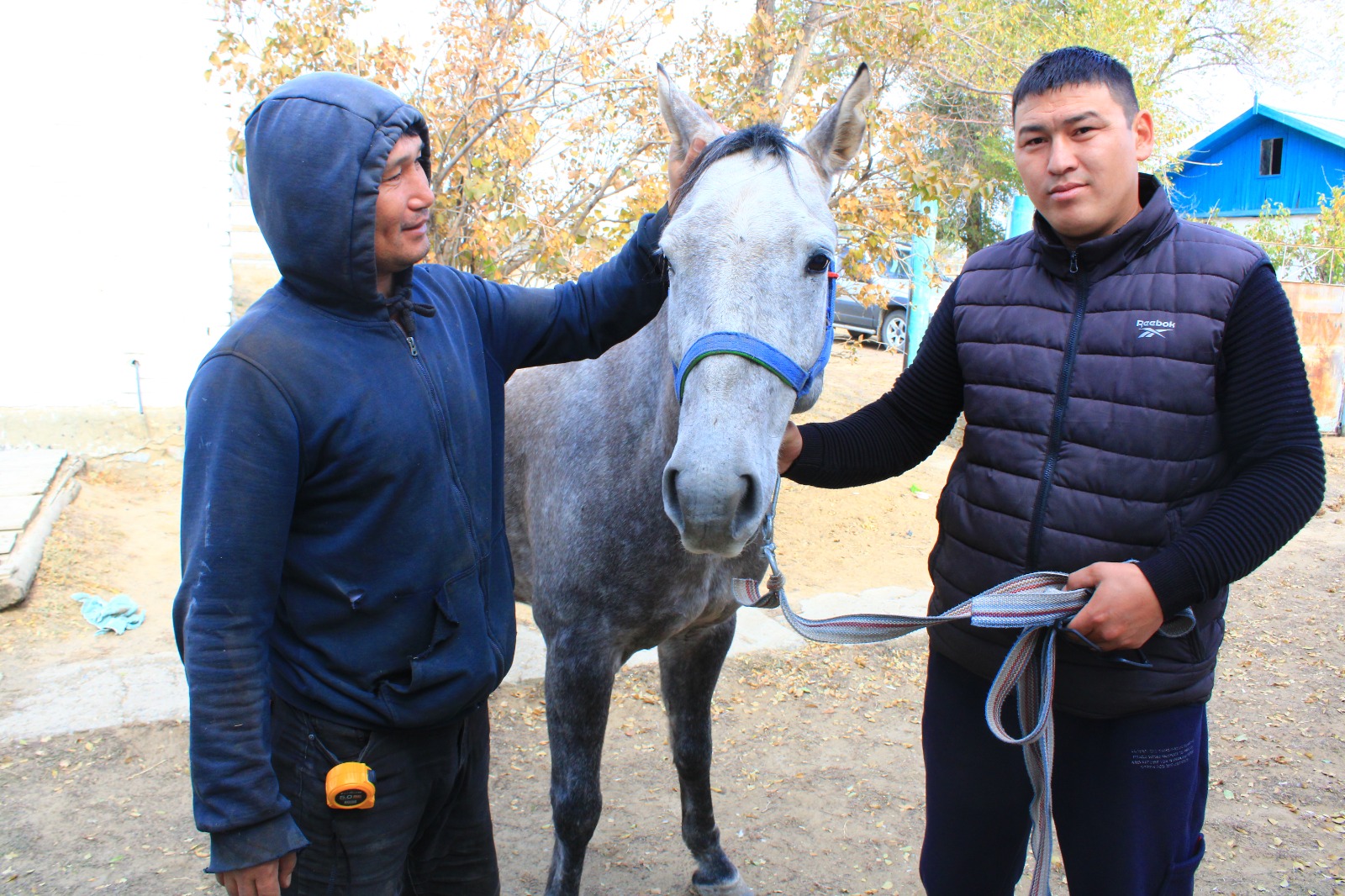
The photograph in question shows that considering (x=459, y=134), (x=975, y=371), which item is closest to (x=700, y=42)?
(x=459, y=134)

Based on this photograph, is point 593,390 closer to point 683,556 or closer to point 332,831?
point 683,556

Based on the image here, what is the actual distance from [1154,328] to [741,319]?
770 mm

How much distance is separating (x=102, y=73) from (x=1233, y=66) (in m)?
14.4

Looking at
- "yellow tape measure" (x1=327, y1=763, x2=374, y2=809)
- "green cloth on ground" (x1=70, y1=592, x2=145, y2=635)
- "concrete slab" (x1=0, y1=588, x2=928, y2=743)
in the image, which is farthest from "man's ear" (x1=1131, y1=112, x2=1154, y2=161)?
"green cloth on ground" (x1=70, y1=592, x2=145, y2=635)

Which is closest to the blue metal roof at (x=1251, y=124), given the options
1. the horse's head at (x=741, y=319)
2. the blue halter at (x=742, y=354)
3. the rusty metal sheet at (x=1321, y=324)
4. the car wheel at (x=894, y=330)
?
the car wheel at (x=894, y=330)

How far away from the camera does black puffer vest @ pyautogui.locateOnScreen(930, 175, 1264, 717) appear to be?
5.16ft

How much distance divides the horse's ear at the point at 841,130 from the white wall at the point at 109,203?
5508 millimetres

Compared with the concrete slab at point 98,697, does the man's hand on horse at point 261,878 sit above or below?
above

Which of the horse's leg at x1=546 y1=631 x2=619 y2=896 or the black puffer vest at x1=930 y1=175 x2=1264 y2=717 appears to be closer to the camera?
the black puffer vest at x1=930 y1=175 x2=1264 y2=717

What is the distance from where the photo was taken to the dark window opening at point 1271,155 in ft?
84.5

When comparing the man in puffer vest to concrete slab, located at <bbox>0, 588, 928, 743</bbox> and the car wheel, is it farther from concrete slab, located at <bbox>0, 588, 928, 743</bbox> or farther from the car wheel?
the car wheel

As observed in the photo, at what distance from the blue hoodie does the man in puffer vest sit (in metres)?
1.08

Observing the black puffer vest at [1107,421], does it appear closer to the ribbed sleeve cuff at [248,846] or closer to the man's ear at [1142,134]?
the man's ear at [1142,134]

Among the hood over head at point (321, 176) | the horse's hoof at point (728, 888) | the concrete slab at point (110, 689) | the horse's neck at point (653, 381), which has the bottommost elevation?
the horse's hoof at point (728, 888)
